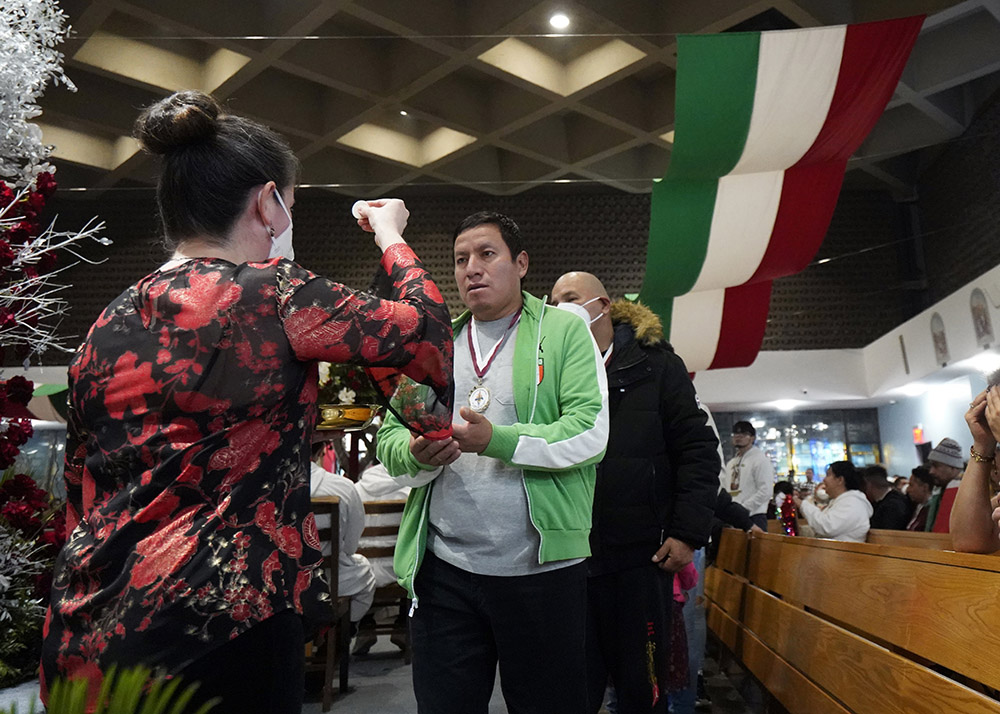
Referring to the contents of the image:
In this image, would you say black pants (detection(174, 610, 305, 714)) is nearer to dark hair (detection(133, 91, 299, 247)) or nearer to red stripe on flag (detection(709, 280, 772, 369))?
dark hair (detection(133, 91, 299, 247))

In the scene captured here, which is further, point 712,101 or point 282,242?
point 712,101

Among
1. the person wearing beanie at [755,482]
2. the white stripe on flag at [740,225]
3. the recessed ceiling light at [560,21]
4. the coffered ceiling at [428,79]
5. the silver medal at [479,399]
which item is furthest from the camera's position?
the person wearing beanie at [755,482]

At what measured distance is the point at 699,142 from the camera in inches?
197

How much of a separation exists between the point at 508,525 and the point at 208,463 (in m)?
0.72

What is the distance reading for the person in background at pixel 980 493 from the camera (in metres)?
1.85

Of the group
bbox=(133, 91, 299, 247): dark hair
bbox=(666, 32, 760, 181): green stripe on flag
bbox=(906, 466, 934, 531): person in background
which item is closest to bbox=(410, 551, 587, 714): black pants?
bbox=(133, 91, 299, 247): dark hair

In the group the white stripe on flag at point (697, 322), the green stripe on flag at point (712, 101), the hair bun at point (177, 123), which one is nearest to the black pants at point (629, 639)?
the hair bun at point (177, 123)

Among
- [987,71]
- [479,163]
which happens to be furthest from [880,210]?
[479,163]

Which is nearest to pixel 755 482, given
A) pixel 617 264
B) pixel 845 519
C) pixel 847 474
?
pixel 847 474

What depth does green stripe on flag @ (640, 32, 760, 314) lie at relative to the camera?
448cm

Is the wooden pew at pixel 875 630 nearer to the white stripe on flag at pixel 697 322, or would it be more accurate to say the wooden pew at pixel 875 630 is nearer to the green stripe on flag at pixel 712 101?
the green stripe on flag at pixel 712 101

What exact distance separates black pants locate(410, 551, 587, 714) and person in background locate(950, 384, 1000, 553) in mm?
Answer: 1005

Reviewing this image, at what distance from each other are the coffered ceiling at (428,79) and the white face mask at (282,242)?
3304 millimetres

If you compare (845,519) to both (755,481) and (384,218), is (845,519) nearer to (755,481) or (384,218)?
(755,481)
